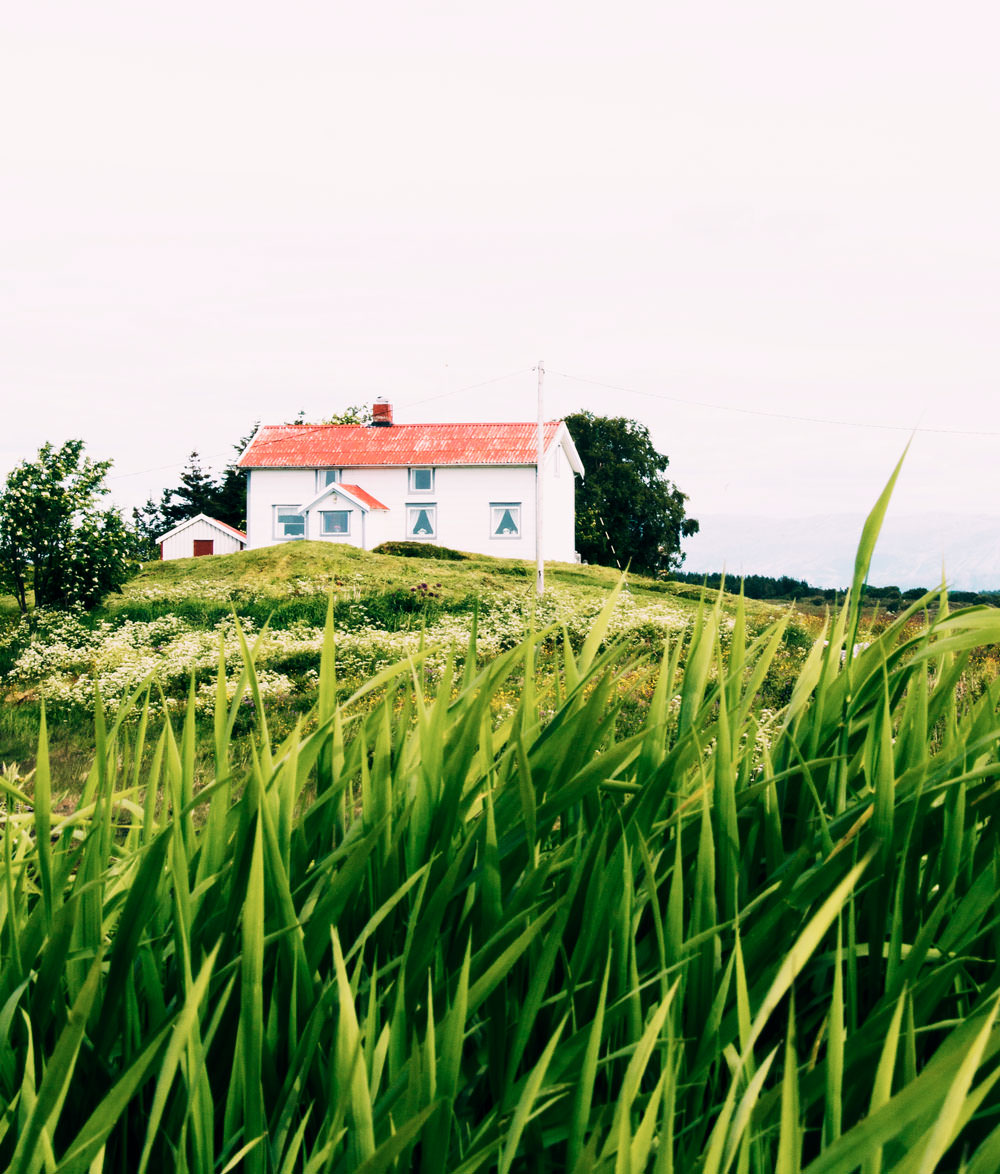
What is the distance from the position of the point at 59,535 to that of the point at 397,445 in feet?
74.2

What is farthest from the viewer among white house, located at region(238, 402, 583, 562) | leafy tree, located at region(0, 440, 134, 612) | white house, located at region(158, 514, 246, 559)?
white house, located at region(158, 514, 246, 559)

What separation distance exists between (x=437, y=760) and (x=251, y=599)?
17345 millimetres

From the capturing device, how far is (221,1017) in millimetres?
Result: 1115

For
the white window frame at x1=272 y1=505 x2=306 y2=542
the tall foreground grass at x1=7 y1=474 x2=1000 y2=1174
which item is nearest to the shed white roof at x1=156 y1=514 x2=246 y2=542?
the white window frame at x1=272 y1=505 x2=306 y2=542

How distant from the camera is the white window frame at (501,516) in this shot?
3769cm

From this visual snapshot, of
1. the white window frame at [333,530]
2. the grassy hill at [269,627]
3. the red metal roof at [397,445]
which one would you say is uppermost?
the red metal roof at [397,445]

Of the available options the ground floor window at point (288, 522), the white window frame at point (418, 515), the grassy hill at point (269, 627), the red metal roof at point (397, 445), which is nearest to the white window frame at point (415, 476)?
the red metal roof at point (397, 445)

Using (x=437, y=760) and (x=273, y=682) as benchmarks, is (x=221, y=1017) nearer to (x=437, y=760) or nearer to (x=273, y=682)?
(x=437, y=760)

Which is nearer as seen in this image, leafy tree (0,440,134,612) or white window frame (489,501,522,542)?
leafy tree (0,440,134,612)

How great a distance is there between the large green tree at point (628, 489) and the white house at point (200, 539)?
18.8m

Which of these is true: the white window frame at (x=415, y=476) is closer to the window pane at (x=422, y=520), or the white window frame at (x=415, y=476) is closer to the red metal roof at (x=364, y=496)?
the window pane at (x=422, y=520)

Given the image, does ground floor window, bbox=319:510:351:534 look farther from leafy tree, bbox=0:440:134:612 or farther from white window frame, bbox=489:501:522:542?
leafy tree, bbox=0:440:134:612

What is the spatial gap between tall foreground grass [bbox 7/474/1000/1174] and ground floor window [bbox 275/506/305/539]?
3878 centimetres

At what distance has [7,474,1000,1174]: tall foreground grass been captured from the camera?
0.85 meters
